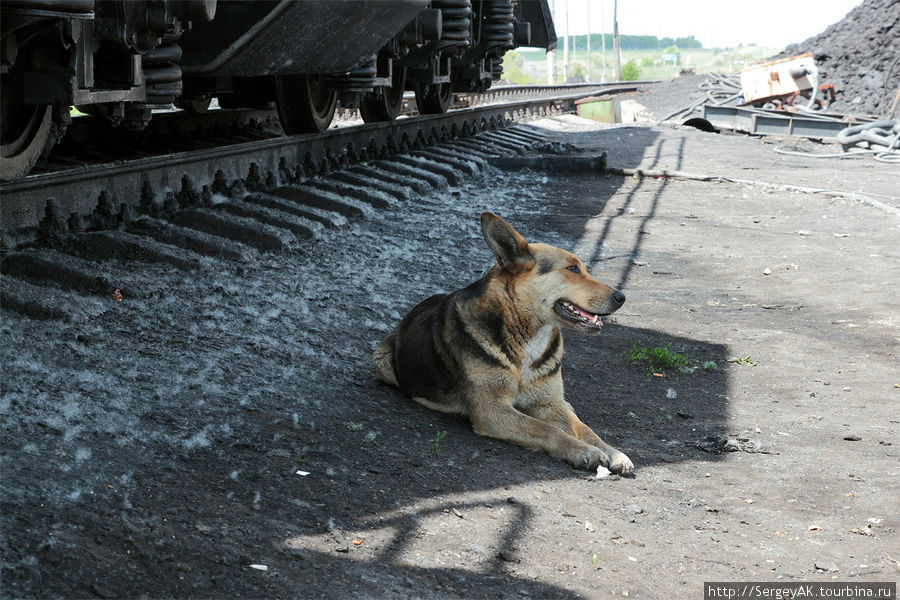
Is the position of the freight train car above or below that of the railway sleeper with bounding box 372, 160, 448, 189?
above

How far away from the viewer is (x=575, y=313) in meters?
4.59

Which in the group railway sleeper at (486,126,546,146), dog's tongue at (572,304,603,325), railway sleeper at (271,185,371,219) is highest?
railway sleeper at (486,126,546,146)

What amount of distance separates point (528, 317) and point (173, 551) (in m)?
2.17

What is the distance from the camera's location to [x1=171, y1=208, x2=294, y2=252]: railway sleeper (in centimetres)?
669

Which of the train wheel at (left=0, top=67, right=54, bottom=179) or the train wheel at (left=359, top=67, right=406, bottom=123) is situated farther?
the train wheel at (left=359, top=67, right=406, bottom=123)

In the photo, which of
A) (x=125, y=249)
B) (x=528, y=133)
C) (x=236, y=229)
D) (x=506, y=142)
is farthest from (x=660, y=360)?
(x=528, y=133)

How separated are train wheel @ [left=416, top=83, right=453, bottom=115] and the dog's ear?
9.92 meters

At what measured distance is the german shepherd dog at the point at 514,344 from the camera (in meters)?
4.52

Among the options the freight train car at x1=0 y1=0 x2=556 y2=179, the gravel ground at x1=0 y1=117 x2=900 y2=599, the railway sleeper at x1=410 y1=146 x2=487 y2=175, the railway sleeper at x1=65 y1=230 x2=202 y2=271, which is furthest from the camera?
the railway sleeper at x1=410 y1=146 x2=487 y2=175

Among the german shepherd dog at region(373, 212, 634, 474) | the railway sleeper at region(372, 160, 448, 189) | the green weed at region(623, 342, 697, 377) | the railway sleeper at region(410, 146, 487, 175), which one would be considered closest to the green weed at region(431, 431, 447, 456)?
the german shepherd dog at region(373, 212, 634, 474)

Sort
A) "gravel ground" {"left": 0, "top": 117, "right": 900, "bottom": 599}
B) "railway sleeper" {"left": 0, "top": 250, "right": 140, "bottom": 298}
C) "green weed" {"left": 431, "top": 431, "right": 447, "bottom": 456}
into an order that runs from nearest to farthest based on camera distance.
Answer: "gravel ground" {"left": 0, "top": 117, "right": 900, "bottom": 599}, "green weed" {"left": 431, "top": 431, "right": 447, "bottom": 456}, "railway sleeper" {"left": 0, "top": 250, "right": 140, "bottom": 298}

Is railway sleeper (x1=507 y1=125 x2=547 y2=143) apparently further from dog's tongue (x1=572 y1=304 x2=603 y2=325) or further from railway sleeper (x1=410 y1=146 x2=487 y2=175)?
dog's tongue (x1=572 y1=304 x2=603 y2=325)

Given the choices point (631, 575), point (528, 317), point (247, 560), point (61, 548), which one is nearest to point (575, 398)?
point (528, 317)

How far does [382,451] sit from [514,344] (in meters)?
0.85
